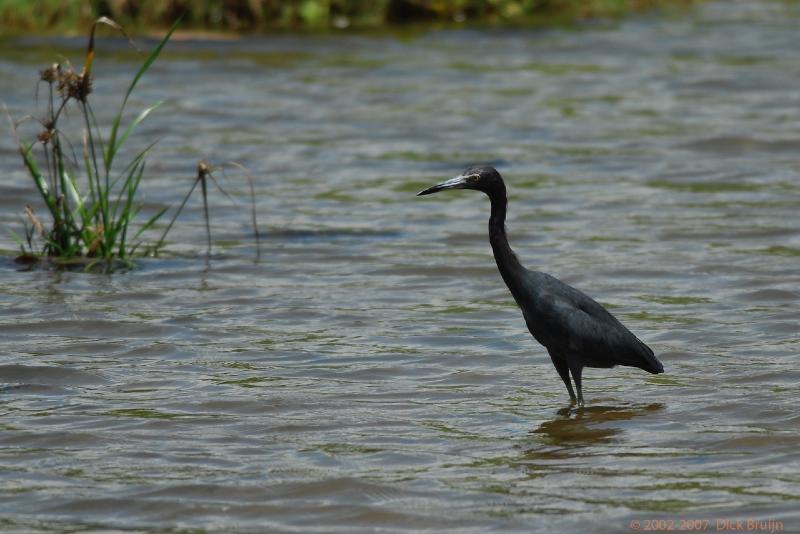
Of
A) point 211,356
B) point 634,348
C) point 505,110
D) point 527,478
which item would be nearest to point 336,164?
point 505,110

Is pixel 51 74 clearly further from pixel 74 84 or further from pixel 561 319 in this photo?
pixel 561 319

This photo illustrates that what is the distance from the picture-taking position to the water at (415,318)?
586 cm

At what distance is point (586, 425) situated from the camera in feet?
22.5

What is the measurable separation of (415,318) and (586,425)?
2465 mm

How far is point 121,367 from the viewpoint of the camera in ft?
25.9

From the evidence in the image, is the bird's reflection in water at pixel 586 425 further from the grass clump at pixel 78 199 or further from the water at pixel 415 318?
the grass clump at pixel 78 199

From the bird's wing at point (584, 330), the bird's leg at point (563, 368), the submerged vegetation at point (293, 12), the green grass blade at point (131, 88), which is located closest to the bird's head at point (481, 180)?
the bird's wing at point (584, 330)

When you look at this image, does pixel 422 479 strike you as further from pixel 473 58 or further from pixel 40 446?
pixel 473 58

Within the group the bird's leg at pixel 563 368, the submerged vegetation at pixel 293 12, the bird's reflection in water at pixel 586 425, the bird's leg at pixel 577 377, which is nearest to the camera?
the bird's reflection in water at pixel 586 425

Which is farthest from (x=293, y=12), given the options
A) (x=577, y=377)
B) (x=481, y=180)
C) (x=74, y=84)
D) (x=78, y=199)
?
(x=577, y=377)

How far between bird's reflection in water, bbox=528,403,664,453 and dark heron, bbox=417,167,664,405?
0.37ft

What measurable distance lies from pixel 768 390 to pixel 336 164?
7.44 m

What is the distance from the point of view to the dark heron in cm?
708

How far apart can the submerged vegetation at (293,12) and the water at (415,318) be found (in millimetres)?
1094
